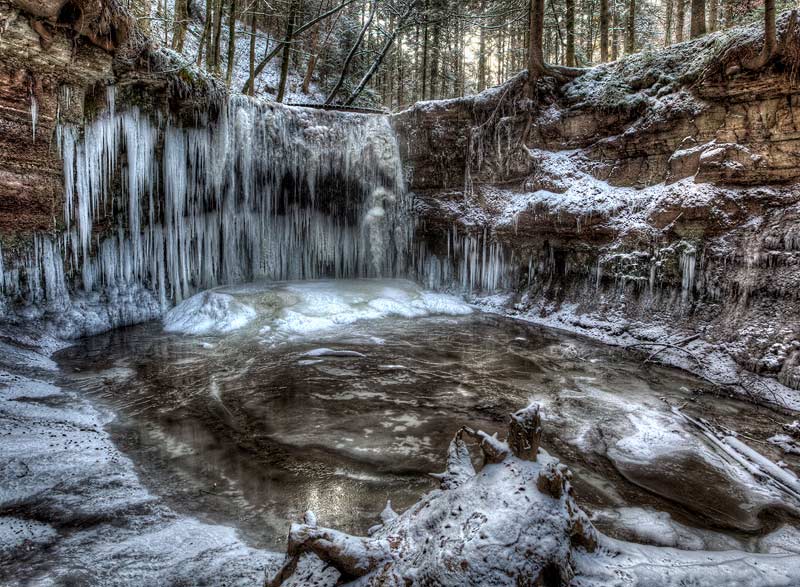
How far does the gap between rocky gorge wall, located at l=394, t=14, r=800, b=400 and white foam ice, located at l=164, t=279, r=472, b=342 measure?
1.88 metres

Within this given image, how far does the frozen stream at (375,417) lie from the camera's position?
352cm

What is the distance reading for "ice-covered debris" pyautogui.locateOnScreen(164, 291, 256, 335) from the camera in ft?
29.4

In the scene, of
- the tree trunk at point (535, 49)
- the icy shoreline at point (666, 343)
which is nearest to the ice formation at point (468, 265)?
the icy shoreline at point (666, 343)

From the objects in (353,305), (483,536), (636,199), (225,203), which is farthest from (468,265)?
(483,536)

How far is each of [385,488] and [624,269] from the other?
25.4 ft

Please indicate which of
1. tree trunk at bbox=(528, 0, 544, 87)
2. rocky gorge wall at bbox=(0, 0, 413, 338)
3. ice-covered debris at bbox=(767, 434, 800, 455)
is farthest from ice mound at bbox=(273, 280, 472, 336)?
ice-covered debris at bbox=(767, 434, 800, 455)

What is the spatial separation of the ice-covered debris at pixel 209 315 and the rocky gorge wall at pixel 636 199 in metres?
5.96

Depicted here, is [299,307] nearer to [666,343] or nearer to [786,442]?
[666,343]

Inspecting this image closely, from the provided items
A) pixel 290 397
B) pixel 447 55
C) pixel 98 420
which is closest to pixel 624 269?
pixel 290 397

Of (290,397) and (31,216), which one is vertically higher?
(31,216)

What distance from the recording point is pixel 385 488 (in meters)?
3.73

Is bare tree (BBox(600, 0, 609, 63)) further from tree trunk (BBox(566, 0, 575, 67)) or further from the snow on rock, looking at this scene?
the snow on rock

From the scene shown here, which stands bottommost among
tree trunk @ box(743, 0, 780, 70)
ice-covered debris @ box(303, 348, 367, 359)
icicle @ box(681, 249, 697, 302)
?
ice-covered debris @ box(303, 348, 367, 359)

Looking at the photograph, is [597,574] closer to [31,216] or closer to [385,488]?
[385,488]
